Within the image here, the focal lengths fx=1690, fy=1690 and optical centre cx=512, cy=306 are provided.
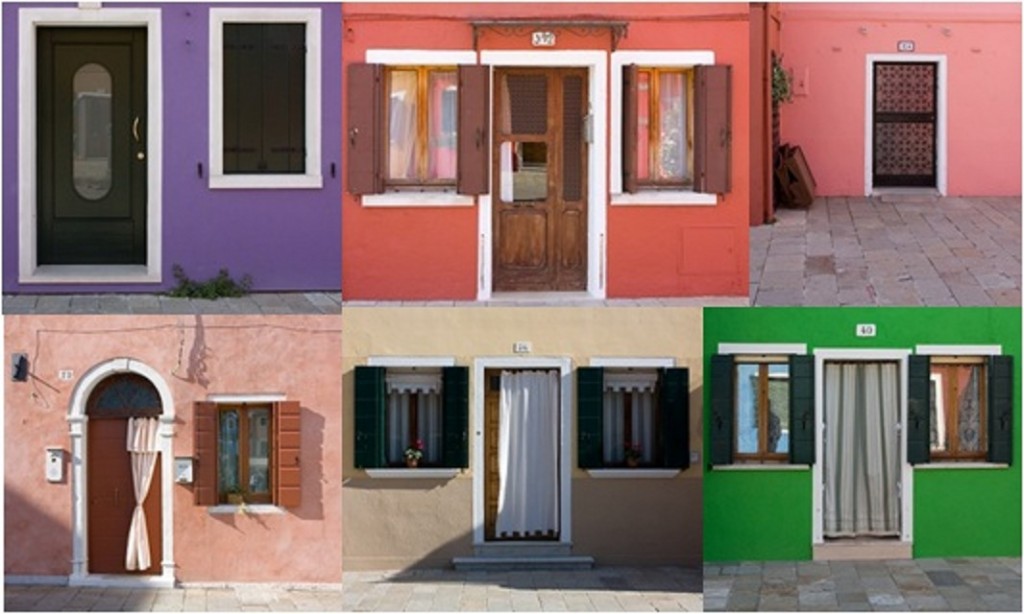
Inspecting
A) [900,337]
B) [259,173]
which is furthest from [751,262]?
[259,173]

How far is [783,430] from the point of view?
8.18m

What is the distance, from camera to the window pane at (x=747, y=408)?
8031mm

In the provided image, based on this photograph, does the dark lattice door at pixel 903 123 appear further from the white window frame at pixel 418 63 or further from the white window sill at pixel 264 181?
the white window sill at pixel 264 181

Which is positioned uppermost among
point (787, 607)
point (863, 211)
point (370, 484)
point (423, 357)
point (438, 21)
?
point (438, 21)

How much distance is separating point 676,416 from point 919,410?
1262 millimetres

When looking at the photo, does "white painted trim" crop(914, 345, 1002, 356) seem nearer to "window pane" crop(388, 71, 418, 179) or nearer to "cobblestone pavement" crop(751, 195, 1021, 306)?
"cobblestone pavement" crop(751, 195, 1021, 306)

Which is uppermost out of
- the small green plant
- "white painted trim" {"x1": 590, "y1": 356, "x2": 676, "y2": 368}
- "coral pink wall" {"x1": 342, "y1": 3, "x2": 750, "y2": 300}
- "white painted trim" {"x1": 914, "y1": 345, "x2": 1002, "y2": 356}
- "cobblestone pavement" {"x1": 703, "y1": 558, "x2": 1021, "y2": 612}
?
→ "coral pink wall" {"x1": 342, "y1": 3, "x2": 750, "y2": 300}

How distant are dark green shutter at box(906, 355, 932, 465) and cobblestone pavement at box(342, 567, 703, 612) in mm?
1389

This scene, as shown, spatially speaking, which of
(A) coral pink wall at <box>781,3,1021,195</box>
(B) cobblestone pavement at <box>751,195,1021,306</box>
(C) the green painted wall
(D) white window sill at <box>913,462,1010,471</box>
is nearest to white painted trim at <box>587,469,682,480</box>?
(C) the green painted wall

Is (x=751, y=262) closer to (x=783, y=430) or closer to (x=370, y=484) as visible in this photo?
(x=783, y=430)

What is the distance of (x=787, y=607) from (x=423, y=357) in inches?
77.7

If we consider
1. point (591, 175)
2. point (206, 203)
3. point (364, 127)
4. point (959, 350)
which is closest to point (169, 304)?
point (206, 203)

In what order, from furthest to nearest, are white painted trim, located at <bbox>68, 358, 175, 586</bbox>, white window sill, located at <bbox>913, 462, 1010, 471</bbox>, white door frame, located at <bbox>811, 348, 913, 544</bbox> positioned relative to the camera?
1. white painted trim, located at <bbox>68, 358, 175, 586</bbox>
2. white window sill, located at <bbox>913, 462, 1010, 471</bbox>
3. white door frame, located at <bbox>811, 348, 913, 544</bbox>

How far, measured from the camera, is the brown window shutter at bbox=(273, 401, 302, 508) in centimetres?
806
